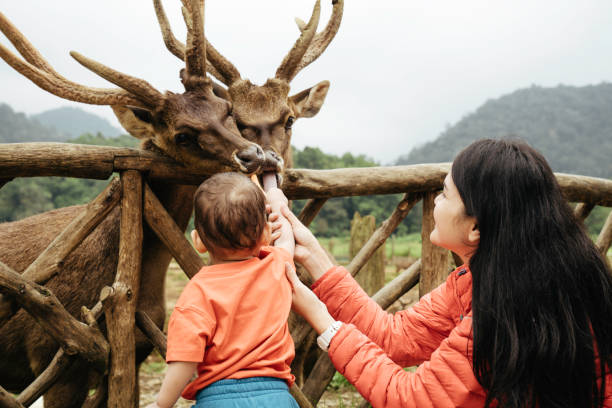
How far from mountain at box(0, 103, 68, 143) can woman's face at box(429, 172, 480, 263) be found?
45394 millimetres

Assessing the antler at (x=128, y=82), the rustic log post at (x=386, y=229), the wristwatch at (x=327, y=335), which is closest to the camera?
the wristwatch at (x=327, y=335)

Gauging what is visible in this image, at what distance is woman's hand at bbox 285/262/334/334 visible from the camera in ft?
6.22

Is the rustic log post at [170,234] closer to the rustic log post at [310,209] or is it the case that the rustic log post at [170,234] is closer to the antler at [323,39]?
the rustic log post at [310,209]

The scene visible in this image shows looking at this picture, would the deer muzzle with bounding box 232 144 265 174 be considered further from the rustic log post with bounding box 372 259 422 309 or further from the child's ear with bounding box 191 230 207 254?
the rustic log post with bounding box 372 259 422 309

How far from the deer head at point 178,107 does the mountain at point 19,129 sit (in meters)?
43.3

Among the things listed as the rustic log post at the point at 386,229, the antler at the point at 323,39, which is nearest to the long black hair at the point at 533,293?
the rustic log post at the point at 386,229

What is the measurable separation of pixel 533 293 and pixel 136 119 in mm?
2672

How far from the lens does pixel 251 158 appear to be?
2.77m

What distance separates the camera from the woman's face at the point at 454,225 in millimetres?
1763

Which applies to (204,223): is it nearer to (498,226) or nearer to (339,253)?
(498,226)

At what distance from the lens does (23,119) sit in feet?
161

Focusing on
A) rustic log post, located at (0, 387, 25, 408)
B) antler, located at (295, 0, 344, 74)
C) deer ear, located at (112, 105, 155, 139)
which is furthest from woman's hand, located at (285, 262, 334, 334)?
antler, located at (295, 0, 344, 74)

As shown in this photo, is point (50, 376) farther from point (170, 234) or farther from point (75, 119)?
point (75, 119)

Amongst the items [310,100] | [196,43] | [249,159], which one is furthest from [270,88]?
[249,159]
